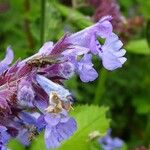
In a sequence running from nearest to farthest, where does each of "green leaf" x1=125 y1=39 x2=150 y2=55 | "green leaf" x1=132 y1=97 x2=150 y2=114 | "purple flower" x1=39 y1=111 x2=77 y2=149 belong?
"purple flower" x1=39 y1=111 x2=77 y2=149 < "green leaf" x1=125 y1=39 x2=150 y2=55 < "green leaf" x1=132 y1=97 x2=150 y2=114

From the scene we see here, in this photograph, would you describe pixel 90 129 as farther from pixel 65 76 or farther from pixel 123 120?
pixel 123 120

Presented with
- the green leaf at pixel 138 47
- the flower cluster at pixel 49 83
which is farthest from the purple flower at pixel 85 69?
the green leaf at pixel 138 47

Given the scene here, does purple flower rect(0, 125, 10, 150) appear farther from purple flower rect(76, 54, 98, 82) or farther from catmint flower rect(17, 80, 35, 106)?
purple flower rect(76, 54, 98, 82)

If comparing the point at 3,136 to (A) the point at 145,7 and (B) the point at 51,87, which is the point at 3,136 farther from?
(A) the point at 145,7

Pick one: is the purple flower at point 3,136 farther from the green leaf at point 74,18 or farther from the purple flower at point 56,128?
the green leaf at point 74,18

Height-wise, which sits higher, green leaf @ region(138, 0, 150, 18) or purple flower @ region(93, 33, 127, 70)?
purple flower @ region(93, 33, 127, 70)

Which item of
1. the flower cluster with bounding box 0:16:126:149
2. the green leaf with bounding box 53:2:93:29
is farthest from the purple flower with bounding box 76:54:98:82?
the green leaf with bounding box 53:2:93:29
